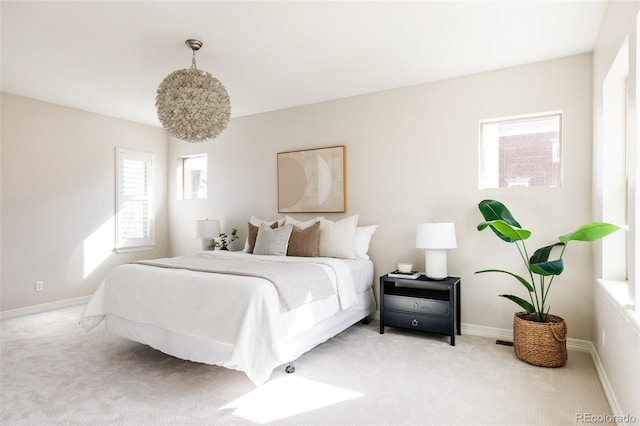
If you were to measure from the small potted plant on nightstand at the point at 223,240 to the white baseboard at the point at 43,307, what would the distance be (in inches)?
72.1

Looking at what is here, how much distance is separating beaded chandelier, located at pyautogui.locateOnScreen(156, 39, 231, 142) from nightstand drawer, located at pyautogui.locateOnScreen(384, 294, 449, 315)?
2.33m

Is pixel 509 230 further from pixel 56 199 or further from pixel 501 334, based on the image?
pixel 56 199

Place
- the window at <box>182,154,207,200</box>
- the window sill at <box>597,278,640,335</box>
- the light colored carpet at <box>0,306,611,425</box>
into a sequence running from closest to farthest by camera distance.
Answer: the window sill at <box>597,278,640,335</box> < the light colored carpet at <box>0,306,611,425</box> < the window at <box>182,154,207,200</box>

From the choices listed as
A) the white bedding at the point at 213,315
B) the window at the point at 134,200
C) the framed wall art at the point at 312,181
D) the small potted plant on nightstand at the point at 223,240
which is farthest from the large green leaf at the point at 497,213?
the window at the point at 134,200

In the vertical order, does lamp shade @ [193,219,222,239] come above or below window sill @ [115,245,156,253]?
above

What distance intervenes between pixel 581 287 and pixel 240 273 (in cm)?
297

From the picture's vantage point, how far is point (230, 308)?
2.59m

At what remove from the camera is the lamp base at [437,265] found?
368 cm

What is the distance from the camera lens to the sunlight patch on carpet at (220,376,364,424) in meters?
2.30

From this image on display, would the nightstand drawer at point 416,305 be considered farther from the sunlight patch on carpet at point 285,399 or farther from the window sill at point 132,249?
the window sill at point 132,249

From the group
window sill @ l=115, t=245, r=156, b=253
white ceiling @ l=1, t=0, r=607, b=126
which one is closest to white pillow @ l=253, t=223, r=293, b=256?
white ceiling @ l=1, t=0, r=607, b=126

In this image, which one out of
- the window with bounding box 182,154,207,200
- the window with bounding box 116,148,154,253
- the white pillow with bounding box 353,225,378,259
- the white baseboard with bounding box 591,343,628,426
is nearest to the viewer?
the white baseboard with bounding box 591,343,628,426

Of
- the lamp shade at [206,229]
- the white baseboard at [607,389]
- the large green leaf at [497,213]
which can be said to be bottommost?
the white baseboard at [607,389]

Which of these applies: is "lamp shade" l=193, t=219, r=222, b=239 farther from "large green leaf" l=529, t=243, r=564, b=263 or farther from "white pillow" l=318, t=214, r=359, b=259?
"large green leaf" l=529, t=243, r=564, b=263
